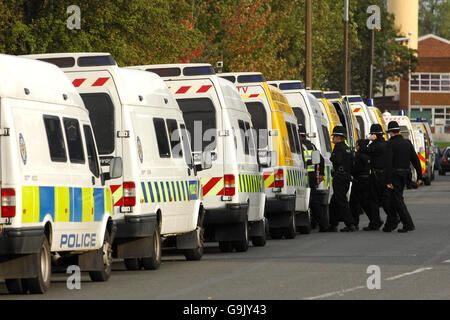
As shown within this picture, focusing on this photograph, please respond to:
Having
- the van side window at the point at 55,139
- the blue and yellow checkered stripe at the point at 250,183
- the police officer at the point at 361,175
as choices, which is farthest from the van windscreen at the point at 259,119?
the van side window at the point at 55,139

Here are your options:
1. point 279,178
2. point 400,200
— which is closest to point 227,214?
point 279,178

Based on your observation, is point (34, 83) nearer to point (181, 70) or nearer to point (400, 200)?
point (181, 70)

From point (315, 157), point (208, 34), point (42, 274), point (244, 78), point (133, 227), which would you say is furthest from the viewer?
point (208, 34)

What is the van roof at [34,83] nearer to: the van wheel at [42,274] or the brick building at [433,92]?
the van wheel at [42,274]

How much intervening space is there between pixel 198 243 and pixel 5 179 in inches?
233

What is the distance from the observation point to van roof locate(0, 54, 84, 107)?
41.6ft

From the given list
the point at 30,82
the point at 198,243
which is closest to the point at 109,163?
the point at 30,82

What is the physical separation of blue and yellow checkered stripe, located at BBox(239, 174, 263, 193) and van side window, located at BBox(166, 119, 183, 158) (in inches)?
66.0

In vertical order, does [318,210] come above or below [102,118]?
below

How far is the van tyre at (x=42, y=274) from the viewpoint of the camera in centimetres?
1308

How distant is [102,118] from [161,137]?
1188 mm

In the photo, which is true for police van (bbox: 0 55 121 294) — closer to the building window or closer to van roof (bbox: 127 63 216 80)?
van roof (bbox: 127 63 216 80)

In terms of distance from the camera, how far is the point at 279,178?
21703 mm

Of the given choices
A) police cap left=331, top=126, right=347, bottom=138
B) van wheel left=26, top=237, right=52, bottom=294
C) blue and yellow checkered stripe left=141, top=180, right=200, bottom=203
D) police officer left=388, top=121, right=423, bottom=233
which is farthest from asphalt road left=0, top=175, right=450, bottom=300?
police cap left=331, top=126, right=347, bottom=138
